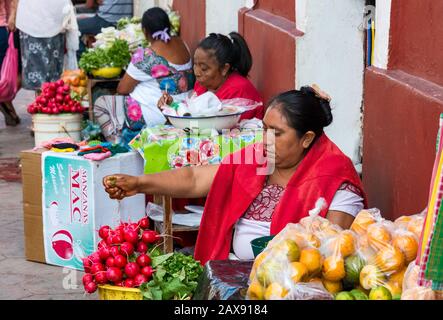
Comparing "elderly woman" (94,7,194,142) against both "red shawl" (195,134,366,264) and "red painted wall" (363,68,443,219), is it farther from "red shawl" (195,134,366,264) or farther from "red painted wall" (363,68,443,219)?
"red shawl" (195,134,366,264)

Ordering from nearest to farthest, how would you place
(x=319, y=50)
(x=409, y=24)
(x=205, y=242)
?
(x=409, y=24) < (x=205, y=242) < (x=319, y=50)

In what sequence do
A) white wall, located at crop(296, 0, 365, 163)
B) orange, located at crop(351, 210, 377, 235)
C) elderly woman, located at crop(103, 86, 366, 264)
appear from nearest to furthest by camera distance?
orange, located at crop(351, 210, 377, 235) → elderly woman, located at crop(103, 86, 366, 264) → white wall, located at crop(296, 0, 365, 163)

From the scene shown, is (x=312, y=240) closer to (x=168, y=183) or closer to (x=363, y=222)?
(x=363, y=222)

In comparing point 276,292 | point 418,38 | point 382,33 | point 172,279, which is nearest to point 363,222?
point 276,292

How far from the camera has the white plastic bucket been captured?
311 inches

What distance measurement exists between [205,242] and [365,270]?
1.61m

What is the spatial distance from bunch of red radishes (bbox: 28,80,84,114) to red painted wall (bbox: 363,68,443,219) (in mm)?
4054

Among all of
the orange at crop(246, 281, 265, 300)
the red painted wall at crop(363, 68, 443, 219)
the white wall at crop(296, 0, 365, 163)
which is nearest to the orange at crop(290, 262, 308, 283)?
the orange at crop(246, 281, 265, 300)

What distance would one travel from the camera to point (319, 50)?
570 cm

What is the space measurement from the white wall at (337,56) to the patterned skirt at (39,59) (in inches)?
178

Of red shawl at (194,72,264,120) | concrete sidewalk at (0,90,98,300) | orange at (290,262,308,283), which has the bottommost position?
concrete sidewalk at (0,90,98,300)
